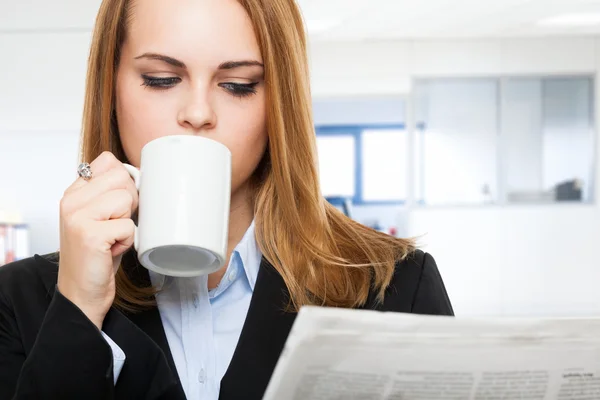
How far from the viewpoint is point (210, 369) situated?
950 millimetres

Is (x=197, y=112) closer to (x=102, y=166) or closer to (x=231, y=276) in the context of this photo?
(x=102, y=166)

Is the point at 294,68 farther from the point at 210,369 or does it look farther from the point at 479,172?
the point at 479,172

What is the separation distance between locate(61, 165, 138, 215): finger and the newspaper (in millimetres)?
342

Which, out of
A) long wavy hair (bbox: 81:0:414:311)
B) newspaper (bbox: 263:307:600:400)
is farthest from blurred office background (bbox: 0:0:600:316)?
newspaper (bbox: 263:307:600:400)

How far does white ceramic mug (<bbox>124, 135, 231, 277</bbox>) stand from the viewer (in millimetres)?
747

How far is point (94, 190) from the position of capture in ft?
2.59

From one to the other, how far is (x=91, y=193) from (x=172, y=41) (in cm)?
25

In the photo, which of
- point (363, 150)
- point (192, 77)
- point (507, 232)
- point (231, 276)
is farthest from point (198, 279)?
point (363, 150)

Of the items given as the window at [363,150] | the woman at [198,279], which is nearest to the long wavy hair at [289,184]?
the woman at [198,279]

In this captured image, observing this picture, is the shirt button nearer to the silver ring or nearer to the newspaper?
the silver ring

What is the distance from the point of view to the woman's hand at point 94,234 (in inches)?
30.8

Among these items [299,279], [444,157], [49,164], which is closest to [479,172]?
[444,157]

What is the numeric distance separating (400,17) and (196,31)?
6453mm

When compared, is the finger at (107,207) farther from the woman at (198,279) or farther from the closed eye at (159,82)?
the closed eye at (159,82)
